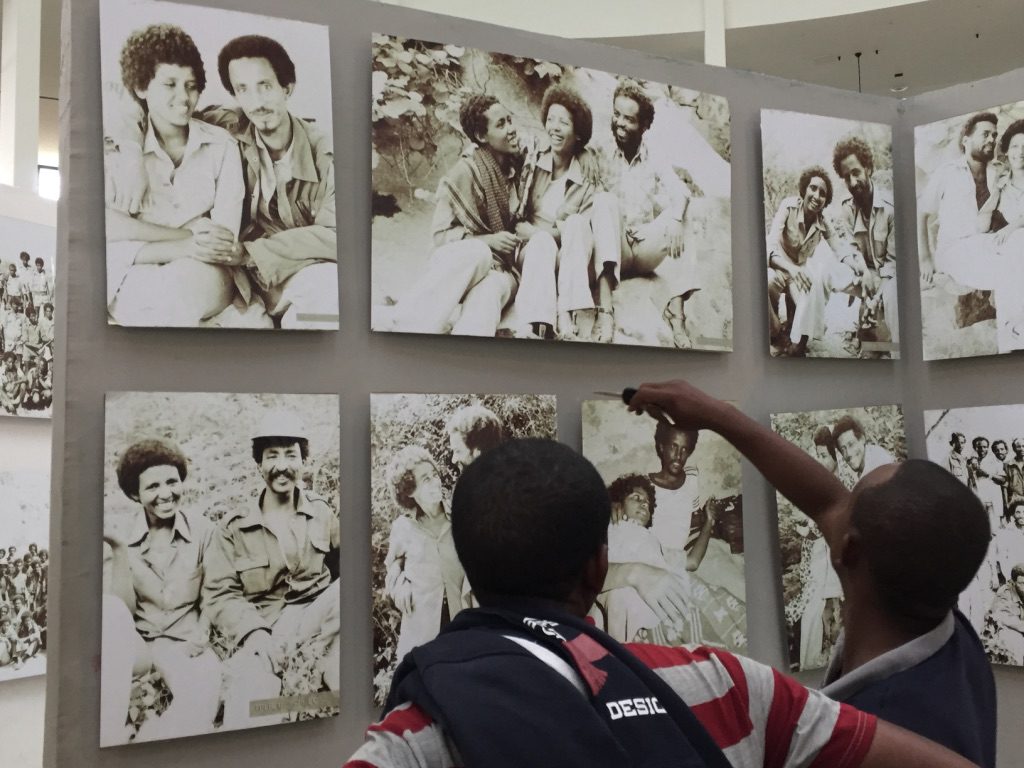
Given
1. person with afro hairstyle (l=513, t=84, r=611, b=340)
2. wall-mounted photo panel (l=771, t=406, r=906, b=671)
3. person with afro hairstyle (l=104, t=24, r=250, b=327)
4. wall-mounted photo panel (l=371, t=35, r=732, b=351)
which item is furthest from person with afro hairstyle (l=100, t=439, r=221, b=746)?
wall-mounted photo panel (l=771, t=406, r=906, b=671)

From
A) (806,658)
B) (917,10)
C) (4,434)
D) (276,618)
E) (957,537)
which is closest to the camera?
(957,537)

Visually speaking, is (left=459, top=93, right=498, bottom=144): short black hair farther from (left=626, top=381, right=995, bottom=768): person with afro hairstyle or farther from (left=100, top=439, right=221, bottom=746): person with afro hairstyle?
(left=626, top=381, right=995, bottom=768): person with afro hairstyle

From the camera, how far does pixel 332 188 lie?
262 cm

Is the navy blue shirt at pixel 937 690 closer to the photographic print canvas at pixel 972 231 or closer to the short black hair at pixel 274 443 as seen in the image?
the short black hair at pixel 274 443

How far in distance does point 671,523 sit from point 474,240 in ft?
3.29

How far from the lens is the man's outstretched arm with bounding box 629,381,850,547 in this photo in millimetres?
2391

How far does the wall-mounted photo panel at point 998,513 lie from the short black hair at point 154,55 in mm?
2543

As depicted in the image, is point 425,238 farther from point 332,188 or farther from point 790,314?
point 790,314

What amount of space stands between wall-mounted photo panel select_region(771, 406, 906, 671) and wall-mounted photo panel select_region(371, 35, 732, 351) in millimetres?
423

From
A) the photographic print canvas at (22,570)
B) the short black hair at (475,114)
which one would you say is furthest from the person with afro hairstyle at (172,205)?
the photographic print canvas at (22,570)

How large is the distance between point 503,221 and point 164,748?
155 cm

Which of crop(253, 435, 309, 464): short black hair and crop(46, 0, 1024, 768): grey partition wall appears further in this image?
crop(253, 435, 309, 464): short black hair

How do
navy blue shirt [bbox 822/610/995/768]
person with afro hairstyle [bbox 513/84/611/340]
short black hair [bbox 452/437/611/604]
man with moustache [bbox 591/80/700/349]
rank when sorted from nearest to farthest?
short black hair [bbox 452/437/611/604] < navy blue shirt [bbox 822/610/995/768] < person with afro hairstyle [bbox 513/84/611/340] < man with moustache [bbox 591/80/700/349]

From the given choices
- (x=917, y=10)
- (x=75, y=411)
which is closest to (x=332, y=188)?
(x=75, y=411)
